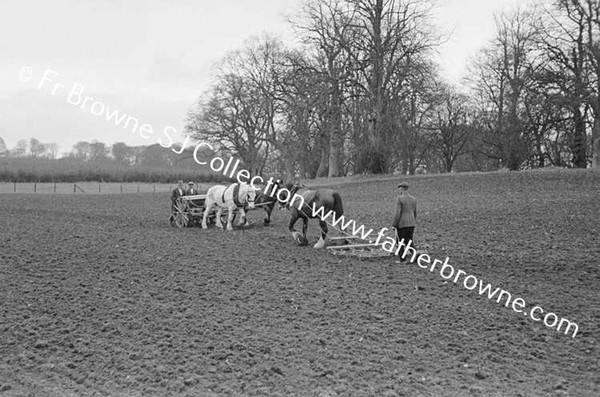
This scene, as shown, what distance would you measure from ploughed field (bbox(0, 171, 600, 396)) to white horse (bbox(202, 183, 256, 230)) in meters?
1.79

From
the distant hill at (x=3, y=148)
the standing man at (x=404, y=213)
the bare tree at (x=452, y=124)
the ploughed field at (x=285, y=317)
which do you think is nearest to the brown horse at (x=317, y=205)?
the ploughed field at (x=285, y=317)

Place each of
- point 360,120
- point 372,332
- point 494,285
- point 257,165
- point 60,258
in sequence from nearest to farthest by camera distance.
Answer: point 372,332
point 494,285
point 60,258
point 360,120
point 257,165

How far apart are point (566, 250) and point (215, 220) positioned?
36.1 feet

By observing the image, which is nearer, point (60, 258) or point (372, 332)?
point (372, 332)

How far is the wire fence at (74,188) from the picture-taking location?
5031cm

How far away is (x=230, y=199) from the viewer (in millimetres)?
17781

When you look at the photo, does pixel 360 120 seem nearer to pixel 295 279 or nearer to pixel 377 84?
pixel 377 84

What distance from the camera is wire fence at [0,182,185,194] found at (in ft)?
165

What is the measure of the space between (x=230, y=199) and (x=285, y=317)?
31.2 feet

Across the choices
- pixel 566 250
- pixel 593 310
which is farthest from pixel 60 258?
pixel 566 250

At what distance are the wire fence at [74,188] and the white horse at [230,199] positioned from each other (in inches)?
1280

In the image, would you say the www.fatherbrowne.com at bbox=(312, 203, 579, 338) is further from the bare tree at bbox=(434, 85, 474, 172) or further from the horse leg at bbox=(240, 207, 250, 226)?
the bare tree at bbox=(434, 85, 474, 172)

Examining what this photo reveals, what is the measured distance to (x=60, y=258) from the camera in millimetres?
12281

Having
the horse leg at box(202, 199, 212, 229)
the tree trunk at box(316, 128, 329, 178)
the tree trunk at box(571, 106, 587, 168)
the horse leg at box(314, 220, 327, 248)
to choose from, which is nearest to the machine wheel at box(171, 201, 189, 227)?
the horse leg at box(202, 199, 212, 229)
